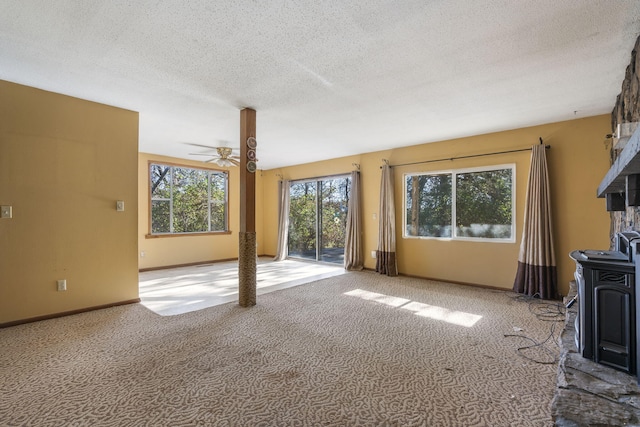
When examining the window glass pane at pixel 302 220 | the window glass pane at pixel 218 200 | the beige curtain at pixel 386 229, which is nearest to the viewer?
the beige curtain at pixel 386 229

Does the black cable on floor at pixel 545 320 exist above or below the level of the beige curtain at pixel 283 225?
below

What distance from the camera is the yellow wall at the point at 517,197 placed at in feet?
13.3

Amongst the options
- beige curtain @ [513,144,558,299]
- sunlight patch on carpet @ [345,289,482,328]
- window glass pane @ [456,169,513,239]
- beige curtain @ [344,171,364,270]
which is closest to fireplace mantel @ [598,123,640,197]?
sunlight patch on carpet @ [345,289,482,328]

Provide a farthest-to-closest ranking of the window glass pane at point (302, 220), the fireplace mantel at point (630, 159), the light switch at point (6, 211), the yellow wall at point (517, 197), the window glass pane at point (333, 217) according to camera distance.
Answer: the window glass pane at point (302, 220), the window glass pane at point (333, 217), the yellow wall at point (517, 197), the light switch at point (6, 211), the fireplace mantel at point (630, 159)

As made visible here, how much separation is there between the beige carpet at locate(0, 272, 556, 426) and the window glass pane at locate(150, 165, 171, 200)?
3.43 meters

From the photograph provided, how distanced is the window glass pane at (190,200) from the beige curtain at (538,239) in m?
6.58

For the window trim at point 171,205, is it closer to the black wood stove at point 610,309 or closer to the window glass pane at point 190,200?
the window glass pane at point 190,200

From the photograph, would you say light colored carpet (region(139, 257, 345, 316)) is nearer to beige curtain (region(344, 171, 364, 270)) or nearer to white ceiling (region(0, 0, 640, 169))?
beige curtain (region(344, 171, 364, 270))

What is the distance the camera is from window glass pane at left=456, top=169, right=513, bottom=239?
4750 millimetres

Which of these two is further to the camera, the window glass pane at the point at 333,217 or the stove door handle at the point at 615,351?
the window glass pane at the point at 333,217

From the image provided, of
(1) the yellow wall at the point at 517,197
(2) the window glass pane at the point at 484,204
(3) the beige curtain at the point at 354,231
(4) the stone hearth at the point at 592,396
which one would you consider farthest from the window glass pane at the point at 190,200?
(4) the stone hearth at the point at 592,396

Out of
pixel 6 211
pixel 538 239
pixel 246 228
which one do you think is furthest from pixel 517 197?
Result: pixel 6 211

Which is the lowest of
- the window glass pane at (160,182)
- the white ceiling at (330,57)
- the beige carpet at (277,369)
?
the beige carpet at (277,369)

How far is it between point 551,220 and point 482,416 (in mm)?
3573
